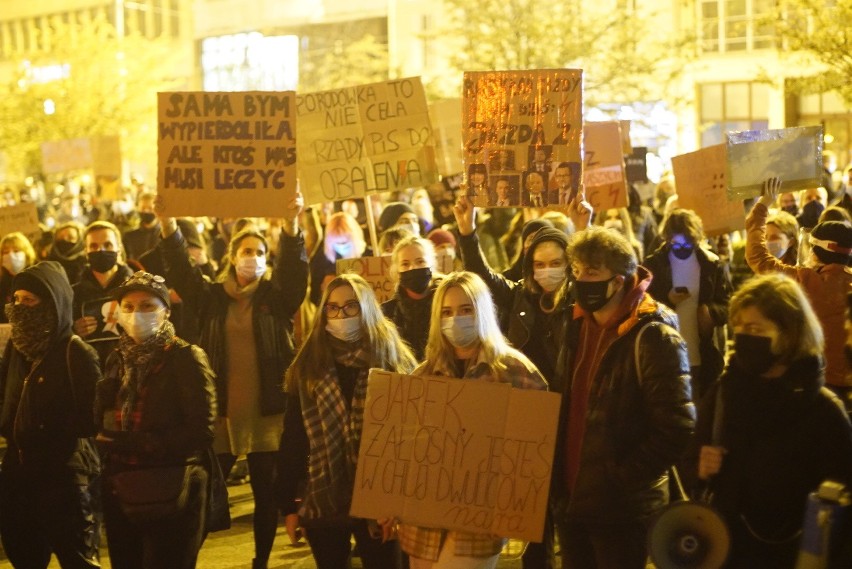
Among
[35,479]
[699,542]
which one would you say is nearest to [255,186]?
[35,479]

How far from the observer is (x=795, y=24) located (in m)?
17.9

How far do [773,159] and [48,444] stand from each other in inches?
190

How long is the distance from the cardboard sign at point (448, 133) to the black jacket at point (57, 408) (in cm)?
696

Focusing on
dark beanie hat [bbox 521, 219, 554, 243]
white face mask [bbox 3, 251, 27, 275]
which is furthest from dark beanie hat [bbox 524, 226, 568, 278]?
white face mask [bbox 3, 251, 27, 275]

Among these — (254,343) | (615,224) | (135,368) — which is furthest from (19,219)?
(135,368)

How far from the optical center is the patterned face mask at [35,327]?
6305mm

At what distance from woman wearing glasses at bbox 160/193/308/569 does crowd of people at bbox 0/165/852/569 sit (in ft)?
0.04

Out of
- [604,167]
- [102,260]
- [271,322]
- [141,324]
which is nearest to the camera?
[141,324]

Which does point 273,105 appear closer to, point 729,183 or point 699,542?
point 729,183

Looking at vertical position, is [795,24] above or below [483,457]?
above

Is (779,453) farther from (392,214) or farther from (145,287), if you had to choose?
(392,214)

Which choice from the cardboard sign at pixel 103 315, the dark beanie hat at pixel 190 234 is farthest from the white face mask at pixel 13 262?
the cardboard sign at pixel 103 315

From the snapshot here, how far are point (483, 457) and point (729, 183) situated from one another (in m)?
3.95

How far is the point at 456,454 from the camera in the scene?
4.99 meters
